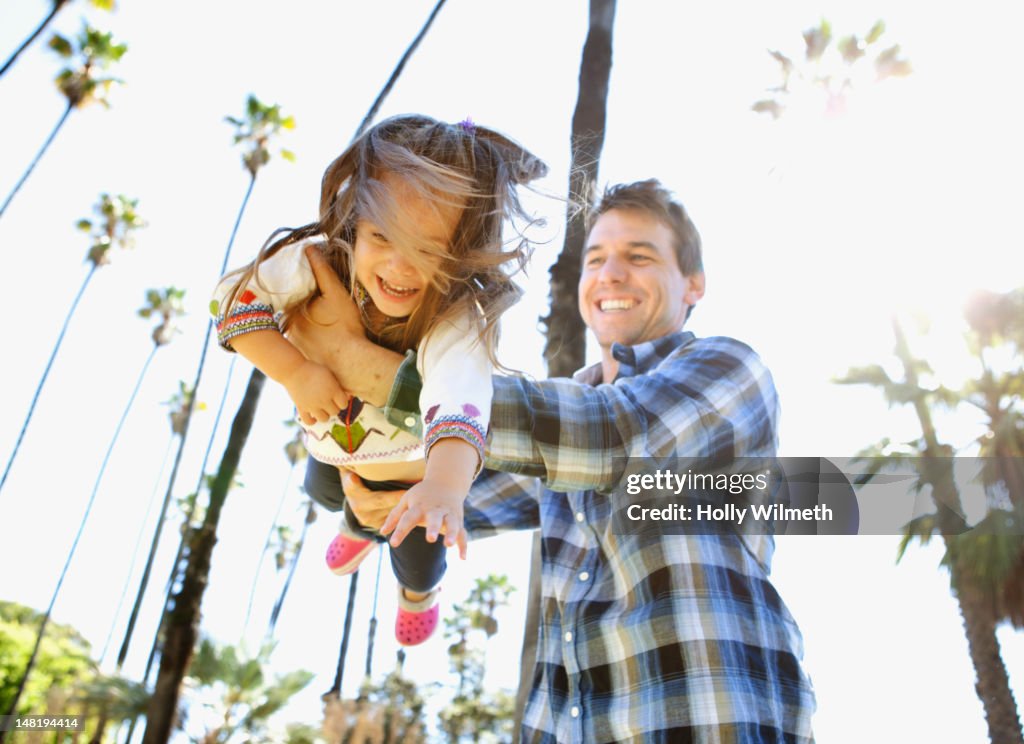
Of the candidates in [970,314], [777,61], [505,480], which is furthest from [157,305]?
[505,480]

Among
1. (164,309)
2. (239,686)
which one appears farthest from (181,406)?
(239,686)

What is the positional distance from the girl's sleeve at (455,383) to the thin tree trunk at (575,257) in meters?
1.06

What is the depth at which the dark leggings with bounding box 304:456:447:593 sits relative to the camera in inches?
112

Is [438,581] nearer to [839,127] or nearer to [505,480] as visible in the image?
[505,480]

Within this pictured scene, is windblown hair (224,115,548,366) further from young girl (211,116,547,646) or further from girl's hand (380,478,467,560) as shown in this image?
girl's hand (380,478,467,560)

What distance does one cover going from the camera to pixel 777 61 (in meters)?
18.7

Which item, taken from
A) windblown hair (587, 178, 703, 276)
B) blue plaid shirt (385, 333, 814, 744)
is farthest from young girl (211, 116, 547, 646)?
windblown hair (587, 178, 703, 276)

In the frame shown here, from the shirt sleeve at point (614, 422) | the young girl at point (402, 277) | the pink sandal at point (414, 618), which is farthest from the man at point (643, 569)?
the pink sandal at point (414, 618)

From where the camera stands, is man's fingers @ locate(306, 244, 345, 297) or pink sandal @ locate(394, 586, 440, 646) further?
pink sandal @ locate(394, 586, 440, 646)

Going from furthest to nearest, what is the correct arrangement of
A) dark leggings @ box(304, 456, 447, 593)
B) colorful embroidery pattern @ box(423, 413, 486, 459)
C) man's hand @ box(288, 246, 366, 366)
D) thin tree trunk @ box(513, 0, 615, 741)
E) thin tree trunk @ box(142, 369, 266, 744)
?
1. thin tree trunk @ box(142, 369, 266, 744)
2. thin tree trunk @ box(513, 0, 615, 741)
3. dark leggings @ box(304, 456, 447, 593)
4. man's hand @ box(288, 246, 366, 366)
5. colorful embroidery pattern @ box(423, 413, 486, 459)

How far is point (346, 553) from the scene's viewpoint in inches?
125

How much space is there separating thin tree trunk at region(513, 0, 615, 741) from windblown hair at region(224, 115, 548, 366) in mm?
674

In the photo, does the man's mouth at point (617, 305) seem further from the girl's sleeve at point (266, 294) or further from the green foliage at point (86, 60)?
the green foliage at point (86, 60)

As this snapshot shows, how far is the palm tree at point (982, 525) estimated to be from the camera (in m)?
12.8
